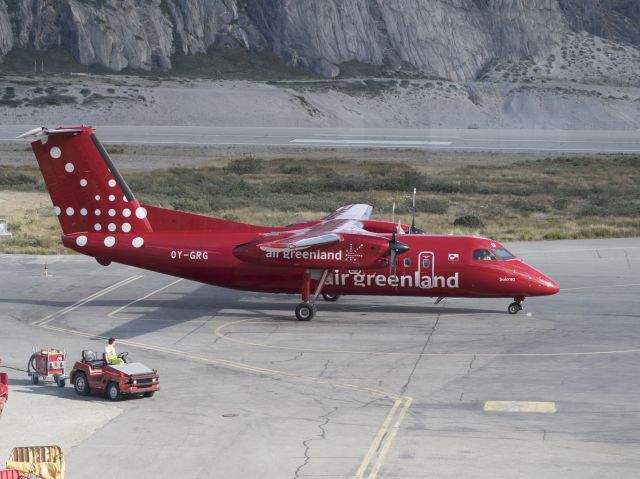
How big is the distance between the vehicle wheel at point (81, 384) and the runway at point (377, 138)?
360 ft

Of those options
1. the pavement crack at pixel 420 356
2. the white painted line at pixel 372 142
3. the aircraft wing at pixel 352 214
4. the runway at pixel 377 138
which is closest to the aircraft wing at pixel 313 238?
the aircraft wing at pixel 352 214

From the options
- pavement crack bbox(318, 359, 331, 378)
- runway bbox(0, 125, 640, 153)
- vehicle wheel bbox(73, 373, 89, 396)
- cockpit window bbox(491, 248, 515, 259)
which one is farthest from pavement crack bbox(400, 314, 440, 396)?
runway bbox(0, 125, 640, 153)

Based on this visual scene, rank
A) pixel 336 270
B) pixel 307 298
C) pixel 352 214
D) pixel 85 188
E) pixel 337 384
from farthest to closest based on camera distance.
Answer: pixel 352 214, pixel 85 188, pixel 336 270, pixel 307 298, pixel 337 384

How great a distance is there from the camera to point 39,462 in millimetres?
16734

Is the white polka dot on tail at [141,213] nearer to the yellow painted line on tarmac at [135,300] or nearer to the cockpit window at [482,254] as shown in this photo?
the yellow painted line on tarmac at [135,300]

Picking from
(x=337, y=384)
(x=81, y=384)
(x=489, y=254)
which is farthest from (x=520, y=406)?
(x=489, y=254)

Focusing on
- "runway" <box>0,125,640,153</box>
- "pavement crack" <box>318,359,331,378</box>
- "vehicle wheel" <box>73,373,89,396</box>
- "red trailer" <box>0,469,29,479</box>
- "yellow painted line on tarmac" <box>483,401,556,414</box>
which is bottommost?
"runway" <box>0,125,640,153</box>

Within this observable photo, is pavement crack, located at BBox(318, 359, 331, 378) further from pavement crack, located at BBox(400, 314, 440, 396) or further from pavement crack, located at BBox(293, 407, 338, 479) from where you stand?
pavement crack, located at BBox(293, 407, 338, 479)

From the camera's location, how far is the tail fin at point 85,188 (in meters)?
39.2

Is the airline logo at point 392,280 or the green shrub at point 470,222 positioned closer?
the airline logo at point 392,280

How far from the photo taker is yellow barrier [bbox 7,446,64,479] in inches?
650

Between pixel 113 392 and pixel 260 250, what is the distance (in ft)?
38.9

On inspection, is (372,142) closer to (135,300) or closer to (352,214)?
(352,214)

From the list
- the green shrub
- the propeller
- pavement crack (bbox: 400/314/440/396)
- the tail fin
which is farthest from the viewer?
the green shrub
